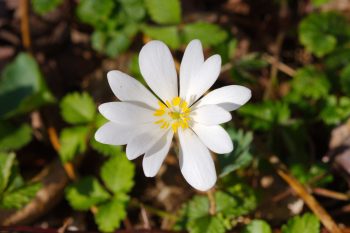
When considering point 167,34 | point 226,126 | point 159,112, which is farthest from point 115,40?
point 159,112

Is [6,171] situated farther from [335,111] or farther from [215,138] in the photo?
[335,111]

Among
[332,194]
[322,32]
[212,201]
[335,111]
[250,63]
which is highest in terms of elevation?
[322,32]

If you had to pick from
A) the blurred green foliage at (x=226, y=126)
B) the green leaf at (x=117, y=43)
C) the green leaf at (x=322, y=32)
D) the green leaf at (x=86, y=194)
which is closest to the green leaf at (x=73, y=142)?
the blurred green foliage at (x=226, y=126)

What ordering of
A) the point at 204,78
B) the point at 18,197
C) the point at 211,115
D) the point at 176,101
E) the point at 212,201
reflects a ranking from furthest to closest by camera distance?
1. the point at 18,197
2. the point at 212,201
3. the point at 176,101
4. the point at 204,78
5. the point at 211,115

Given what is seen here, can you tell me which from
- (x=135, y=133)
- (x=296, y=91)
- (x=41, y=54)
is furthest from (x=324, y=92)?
(x=41, y=54)

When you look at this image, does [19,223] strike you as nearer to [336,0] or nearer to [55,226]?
[55,226]

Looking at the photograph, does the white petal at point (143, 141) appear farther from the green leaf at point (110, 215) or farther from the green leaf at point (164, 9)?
the green leaf at point (164, 9)
